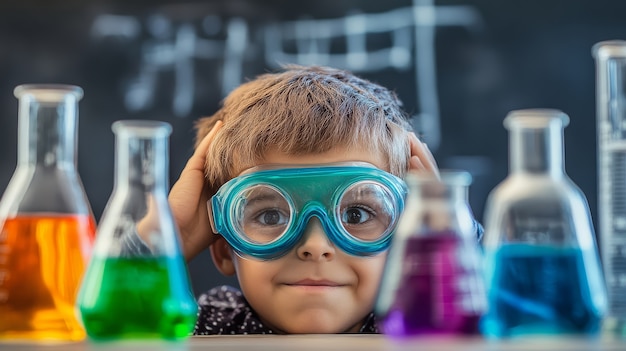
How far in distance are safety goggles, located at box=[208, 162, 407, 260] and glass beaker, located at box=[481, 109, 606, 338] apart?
1.86 feet

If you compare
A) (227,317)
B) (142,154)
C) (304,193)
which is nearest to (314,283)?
(304,193)

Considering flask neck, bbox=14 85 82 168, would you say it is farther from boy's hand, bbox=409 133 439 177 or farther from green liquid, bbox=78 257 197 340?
boy's hand, bbox=409 133 439 177

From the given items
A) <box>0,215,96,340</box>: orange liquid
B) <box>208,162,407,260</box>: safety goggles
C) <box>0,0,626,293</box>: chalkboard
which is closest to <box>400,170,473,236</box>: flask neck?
<box>0,215,96,340</box>: orange liquid

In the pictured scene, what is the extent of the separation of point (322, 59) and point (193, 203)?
168 centimetres

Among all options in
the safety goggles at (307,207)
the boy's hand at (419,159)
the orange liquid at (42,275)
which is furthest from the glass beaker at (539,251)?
the boy's hand at (419,159)

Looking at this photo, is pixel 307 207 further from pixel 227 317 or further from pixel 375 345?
pixel 227 317

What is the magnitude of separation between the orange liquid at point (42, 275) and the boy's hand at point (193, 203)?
758 millimetres

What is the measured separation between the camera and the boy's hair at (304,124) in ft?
5.33

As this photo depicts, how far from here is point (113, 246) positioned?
0.90m

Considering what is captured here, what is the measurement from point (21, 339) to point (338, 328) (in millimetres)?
834

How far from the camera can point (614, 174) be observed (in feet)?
3.01

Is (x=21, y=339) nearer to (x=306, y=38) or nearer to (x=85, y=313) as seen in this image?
(x=85, y=313)

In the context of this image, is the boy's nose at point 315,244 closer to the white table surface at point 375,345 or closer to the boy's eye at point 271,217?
the boy's eye at point 271,217

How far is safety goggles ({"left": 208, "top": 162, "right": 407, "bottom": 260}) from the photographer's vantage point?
1.42 metres
